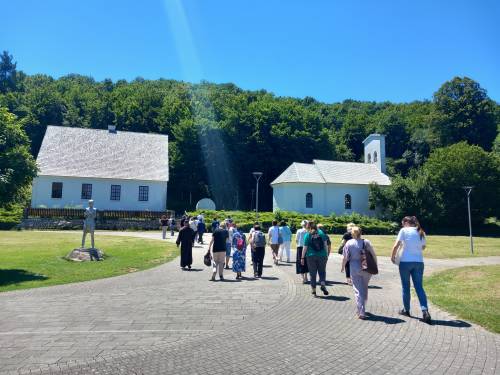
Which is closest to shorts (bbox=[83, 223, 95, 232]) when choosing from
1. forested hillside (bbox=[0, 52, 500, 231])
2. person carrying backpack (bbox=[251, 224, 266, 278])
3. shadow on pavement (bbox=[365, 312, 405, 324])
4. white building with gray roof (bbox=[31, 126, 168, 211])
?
person carrying backpack (bbox=[251, 224, 266, 278])

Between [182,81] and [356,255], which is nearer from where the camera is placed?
[356,255]

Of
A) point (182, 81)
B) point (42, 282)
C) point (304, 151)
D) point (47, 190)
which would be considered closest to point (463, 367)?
point (42, 282)

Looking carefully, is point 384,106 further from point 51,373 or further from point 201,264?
point 51,373

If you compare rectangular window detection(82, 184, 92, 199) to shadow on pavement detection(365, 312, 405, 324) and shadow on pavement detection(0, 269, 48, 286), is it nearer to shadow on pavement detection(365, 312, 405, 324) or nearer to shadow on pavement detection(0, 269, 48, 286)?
shadow on pavement detection(0, 269, 48, 286)

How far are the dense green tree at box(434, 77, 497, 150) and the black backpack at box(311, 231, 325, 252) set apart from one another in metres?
71.1

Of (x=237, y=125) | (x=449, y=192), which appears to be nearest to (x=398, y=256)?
(x=449, y=192)

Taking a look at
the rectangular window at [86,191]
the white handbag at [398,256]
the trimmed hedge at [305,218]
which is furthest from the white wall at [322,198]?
Result: the white handbag at [398,256]

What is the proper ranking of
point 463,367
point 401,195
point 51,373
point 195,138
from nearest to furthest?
point 51,373 < point 463,367 < point 401,195 < point 195,138

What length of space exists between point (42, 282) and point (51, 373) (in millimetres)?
7759

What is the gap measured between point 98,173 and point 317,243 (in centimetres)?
3735

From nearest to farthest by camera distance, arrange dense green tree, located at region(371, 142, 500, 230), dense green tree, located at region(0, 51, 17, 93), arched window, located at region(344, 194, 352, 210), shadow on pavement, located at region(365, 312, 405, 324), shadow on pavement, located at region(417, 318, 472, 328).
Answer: shadow on pavement, located at region(417, 318, 472, 328), shadow on pavement, located at region(365, 312, 405, 324), dense green tree, located at region(371, 142, 500, 230), arched window, located at region(344, 194, 352, 210), dense green tree, located at region(0, 51, 17, 93)

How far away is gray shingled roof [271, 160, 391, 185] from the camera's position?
5025 centimetres

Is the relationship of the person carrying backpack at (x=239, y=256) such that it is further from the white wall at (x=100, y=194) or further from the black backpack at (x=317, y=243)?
the white wall at (x=100, y=194)

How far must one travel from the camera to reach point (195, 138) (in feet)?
194
